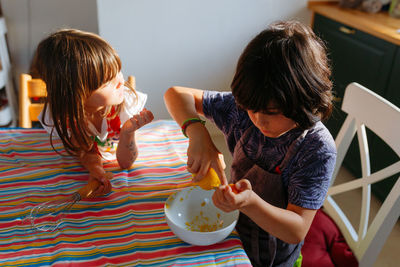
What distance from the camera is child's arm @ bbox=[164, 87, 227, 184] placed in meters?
0.85

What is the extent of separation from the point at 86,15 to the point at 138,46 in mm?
444

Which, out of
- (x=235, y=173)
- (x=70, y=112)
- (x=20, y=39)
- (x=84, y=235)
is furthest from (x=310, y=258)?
(x=20, y=39)

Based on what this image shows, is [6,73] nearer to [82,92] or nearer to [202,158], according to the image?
[82,92]

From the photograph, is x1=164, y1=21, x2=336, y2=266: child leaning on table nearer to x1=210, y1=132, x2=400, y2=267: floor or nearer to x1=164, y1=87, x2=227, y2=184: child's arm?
x1=164, y1=87, x2=227, y2=184: child's arm

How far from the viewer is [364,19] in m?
1.95

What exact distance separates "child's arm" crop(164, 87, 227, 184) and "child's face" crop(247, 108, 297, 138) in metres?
0.15

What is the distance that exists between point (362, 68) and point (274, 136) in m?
1.39

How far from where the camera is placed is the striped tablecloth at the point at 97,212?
0.74 metres

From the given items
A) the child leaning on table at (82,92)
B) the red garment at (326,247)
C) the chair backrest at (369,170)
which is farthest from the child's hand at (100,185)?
the chair backrest at (369,170)

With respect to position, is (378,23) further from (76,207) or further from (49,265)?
(49,265)

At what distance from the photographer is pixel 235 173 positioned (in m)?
0.98

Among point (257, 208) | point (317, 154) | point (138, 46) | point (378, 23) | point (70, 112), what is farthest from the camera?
point (138, 46)

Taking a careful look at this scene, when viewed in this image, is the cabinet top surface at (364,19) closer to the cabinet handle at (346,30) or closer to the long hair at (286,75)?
the cabinet handle at (346,30)

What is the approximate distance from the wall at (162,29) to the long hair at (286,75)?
1.40 meters
